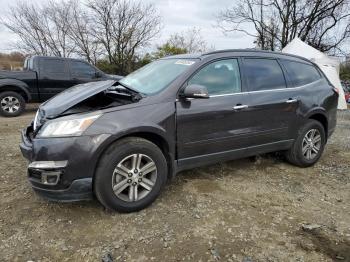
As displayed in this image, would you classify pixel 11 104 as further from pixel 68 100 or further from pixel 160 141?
pixel 160 141

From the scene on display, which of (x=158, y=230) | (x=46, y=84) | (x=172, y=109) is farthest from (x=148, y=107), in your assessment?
(x=46, y=84)

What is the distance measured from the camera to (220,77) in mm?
3943

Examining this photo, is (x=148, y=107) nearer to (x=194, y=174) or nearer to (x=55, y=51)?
(x=194, y=174)

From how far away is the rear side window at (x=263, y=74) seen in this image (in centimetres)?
418

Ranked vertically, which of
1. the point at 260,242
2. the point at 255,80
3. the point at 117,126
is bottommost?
the point at 260,242

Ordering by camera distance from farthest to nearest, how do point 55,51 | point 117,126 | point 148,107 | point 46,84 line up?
Answer: point 55,51
point 46,84
point 148,107
point 117,126

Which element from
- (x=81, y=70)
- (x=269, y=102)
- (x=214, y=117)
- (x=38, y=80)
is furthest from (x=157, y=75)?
(x=81, y=70)

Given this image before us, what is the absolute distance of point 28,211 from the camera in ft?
11.1

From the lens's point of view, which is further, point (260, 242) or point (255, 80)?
point (255, 80)

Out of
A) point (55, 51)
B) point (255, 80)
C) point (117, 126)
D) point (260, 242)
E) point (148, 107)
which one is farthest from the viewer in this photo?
point (55, 51)

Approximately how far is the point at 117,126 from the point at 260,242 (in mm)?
1687

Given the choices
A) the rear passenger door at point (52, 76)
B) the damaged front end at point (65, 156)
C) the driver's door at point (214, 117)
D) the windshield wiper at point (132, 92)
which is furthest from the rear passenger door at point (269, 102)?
the rear passenger door at point (52, 76)

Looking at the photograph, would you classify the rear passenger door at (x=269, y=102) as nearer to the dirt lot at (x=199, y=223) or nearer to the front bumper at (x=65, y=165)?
the dirt lot at (x=199, y=223)

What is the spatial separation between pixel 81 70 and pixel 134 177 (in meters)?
7.65
